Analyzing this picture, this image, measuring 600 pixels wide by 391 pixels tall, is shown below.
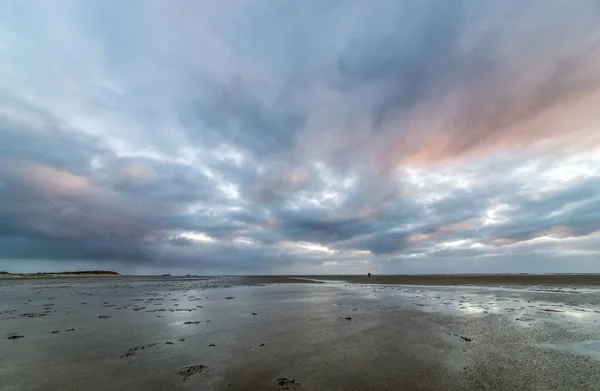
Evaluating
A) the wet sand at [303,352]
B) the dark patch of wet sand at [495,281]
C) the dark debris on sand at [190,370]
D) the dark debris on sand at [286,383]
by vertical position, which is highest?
the dark patch of wet sand at [495,281]

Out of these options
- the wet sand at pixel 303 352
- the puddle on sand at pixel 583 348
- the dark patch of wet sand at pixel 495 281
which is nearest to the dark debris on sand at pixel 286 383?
the wet sand at pixel 303 352

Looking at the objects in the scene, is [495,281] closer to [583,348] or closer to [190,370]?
[583,348]

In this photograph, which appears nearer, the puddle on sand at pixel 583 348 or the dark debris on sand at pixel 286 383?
the dark debris on sand at pixel 286 383

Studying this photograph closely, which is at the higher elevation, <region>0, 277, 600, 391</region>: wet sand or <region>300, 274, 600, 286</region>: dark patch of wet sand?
<region>300, 274, 600, 286</region>: dark patch of wet sand

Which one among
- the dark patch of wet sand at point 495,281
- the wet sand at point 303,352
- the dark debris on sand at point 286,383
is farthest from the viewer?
the dark patch of wet sand at point 495,281

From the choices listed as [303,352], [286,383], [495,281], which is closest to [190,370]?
[286,383]

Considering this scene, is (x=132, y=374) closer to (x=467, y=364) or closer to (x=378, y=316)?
(x=467, y=364)

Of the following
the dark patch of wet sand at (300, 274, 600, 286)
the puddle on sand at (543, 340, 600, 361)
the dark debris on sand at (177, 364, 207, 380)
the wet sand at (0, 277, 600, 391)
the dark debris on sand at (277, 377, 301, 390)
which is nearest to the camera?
the dark debris on sand at (277, 377, 301, 390)

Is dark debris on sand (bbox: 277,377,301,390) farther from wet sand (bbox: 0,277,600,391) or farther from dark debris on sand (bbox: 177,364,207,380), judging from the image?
dark debris on sand (bbox: 177,364,207,380)

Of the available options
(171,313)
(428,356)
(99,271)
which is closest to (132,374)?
(428,356)

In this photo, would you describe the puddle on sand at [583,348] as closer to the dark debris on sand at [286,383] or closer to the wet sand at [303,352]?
the wet sand at [303,352]

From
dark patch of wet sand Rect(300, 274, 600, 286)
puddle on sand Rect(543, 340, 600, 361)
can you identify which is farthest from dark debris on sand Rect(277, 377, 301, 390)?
dark patch of wet sand Rect(300, 274, 600, 286)

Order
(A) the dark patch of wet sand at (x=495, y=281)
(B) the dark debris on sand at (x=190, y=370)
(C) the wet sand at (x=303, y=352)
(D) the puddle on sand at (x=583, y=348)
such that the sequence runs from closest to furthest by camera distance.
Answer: (C) the wet sand at (x=303, y=352) → (B) the dark debris on sand at (x=190, y=370) → (D) the puddle on sand at (x=583, y=348) → (A) the dark patch of wet sand at (x=495, y=281)

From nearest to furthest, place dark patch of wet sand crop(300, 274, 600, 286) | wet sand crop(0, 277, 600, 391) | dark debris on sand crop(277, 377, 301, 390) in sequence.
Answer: dark debris on sand crop(277, 377, 301, 390), wet sand crop(0, 277, 600, 391), dark patch of wet sand crop(300, 274, 600, 286)
